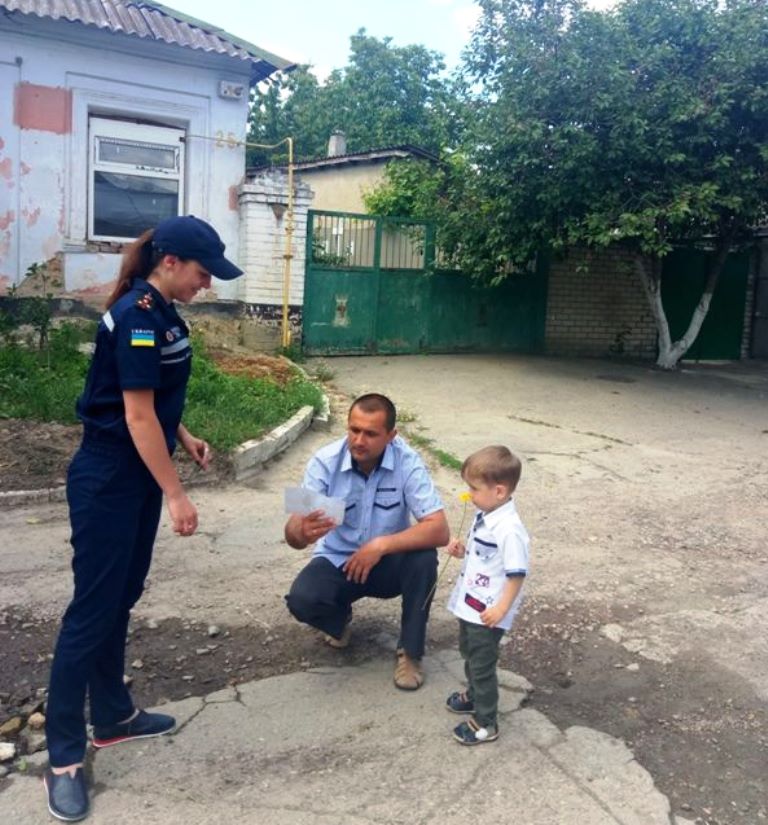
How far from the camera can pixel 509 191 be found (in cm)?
1167

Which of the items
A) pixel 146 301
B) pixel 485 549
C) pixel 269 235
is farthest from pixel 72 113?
pixel 485 549

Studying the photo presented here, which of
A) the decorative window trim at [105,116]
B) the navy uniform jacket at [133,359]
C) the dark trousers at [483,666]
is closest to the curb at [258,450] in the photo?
the navy uniform jacket at [133,359]

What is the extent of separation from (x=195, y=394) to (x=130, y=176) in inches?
183

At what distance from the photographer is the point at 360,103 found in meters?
32.8

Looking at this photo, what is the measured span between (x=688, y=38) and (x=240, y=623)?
10031mm

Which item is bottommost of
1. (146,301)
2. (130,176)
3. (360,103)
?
(146,301)

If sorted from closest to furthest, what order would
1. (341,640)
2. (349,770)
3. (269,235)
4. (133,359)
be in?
(133,359) < (349,770) < (341,640) < (269,235)

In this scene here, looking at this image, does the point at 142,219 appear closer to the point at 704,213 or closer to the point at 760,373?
the point at 704,213

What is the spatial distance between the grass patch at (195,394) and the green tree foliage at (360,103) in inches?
843

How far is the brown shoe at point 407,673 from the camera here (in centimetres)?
338

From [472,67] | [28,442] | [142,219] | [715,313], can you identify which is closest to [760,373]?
[715,313]

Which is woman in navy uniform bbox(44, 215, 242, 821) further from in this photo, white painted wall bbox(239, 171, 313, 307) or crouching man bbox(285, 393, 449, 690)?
white painted wall bbox(239, 171, 313, 307)

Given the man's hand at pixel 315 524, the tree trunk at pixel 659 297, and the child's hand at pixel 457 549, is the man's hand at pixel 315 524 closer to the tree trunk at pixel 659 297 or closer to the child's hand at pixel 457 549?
the child's hand at pixel 457 549

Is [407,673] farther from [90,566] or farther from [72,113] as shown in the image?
[72,113]
